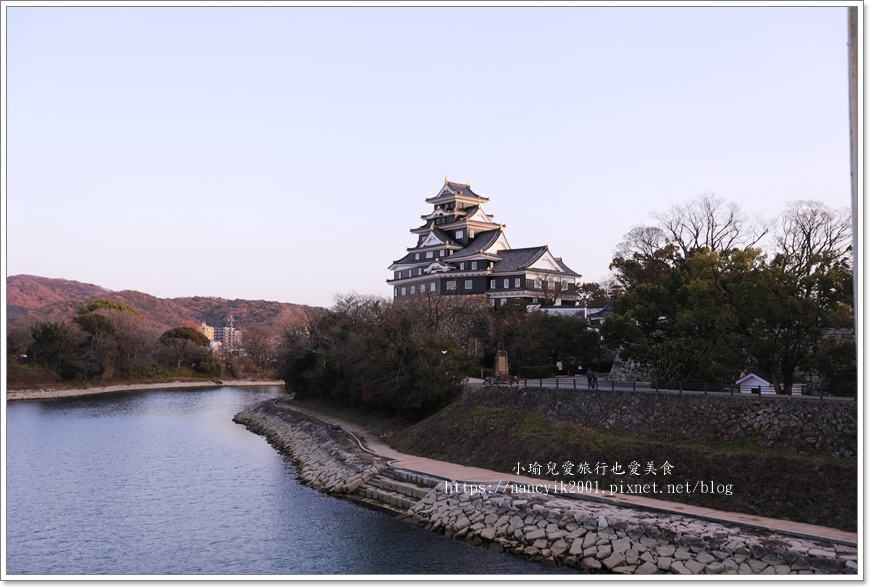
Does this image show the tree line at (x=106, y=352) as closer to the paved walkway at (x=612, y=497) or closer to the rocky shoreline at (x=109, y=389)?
the rocky shoreline at (x=109, y=389)

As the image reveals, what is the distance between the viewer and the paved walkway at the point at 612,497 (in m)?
15.0

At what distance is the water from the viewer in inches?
640

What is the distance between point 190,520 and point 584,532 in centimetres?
1058

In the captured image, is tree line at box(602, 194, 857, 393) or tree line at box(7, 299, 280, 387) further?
tree line at box(7, 299, 280, 387)

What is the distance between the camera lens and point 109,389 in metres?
63.2

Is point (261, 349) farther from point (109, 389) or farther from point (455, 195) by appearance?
point (455, 195)

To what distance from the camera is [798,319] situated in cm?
2159

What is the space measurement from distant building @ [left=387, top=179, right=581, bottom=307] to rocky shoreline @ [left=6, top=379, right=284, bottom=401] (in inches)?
1069

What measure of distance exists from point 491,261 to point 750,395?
97.9 feet

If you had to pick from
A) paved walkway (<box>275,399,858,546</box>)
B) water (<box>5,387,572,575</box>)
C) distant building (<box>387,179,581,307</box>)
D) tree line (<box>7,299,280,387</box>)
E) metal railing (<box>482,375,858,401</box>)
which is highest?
distant building (<box>387,179,581,307</box>)

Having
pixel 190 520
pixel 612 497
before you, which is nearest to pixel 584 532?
pixel 612 497

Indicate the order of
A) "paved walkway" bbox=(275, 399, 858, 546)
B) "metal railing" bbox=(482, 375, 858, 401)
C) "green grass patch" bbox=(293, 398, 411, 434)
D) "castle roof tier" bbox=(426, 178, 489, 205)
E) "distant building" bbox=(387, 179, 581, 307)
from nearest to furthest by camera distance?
"paved walkway" bbox=(275, 399, 858, 546)
"metal railing" bbox=(482, 375, 858, 401)
"green grass patch" bbox=(293, 398, 411, 434)
"distant building" bbox=(387, 179, 581, 307)
"castle roof tier" bbox=(426, 178, 489, 205)

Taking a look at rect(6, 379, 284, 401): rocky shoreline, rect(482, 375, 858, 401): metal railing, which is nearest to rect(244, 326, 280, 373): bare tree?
rect(6, 379, 284, 401): rocky shoreline

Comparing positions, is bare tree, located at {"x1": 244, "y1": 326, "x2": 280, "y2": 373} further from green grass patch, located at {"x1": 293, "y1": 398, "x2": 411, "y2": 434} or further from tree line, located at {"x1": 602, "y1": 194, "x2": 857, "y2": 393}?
tree line, located at {"x1": 602, "y1": 194, "x2": 857, "y2": 393}
